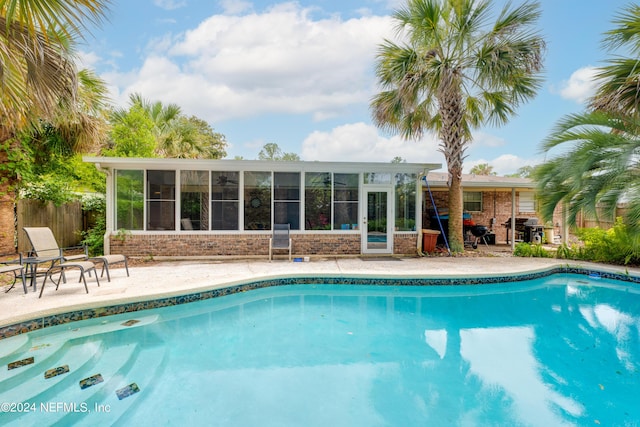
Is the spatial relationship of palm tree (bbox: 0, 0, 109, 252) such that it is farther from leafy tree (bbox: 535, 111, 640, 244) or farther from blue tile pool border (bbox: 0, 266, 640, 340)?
leafy tree (bbox: 535, 111, 640, 244)

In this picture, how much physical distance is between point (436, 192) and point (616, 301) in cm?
692

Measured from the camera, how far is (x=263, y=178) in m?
8.91

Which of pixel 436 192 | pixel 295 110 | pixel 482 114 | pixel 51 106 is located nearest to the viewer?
pixel 51 106

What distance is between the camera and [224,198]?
28.9ft

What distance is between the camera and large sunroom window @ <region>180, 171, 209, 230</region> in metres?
8.68

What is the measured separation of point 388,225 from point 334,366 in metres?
6.03

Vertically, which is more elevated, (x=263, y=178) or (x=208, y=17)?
(x=208, y=17)

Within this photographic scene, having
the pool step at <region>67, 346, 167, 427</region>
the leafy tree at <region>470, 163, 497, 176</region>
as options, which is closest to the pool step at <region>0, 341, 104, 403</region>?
the pool step at <region>67, 346, 167, 427</region>

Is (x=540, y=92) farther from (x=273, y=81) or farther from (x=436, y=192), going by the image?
(x=273, y=81)

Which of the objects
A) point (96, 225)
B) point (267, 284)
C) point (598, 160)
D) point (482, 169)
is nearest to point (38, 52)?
point (267, 284)

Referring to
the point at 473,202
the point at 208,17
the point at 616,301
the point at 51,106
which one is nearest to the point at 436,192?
the point at 473,202

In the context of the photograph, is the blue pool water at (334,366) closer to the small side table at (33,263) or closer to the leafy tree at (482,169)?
the small side table at (33,263)

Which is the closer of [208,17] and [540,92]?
[540,92]

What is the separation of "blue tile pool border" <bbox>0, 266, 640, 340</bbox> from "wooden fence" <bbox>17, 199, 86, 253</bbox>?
246 inches
